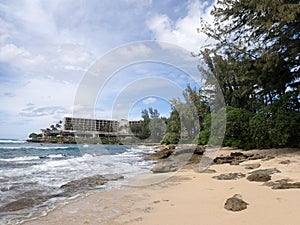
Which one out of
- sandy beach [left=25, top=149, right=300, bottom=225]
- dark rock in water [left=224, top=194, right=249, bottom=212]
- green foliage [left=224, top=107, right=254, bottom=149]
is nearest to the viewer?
sandy beach [left=25, top=149, right=300, bottom=225]

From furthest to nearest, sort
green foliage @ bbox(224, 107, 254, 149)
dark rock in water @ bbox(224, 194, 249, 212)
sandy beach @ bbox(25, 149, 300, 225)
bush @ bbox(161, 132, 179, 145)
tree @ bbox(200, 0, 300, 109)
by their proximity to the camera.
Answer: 1. bush @ bbox(161, 132, 179, 145)
2. green foliage @ bbox(224, 107, 254, 149)
3. tree @ bbox(200, 0, 300, 109)
4. dark rock in water @ bbox(224, 194, 249, 212)
5. sandy beach @ bbox(25, 149, 300, 225)

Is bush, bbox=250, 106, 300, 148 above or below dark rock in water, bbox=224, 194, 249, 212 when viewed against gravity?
above

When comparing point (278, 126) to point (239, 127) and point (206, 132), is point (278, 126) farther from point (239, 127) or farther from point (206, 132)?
point (206, 132)

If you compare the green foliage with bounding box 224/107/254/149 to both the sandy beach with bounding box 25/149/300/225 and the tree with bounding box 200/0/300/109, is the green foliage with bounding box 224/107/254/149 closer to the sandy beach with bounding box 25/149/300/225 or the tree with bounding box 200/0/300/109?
the tree with bounding box 200/0/300/109

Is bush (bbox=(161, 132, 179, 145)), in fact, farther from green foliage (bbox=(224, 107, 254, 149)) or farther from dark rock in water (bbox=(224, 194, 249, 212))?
dark rock in water (bbox=(224, 194, 249, 212))

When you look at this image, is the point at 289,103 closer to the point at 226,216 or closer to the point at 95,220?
the point at 226,216

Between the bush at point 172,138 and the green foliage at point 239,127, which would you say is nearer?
the green foliage at point 239,127

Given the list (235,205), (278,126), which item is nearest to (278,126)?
(278,126)

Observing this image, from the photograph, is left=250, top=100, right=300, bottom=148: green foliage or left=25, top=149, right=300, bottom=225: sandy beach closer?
left=25, top=149, right=300, bottom=225: sandy beach

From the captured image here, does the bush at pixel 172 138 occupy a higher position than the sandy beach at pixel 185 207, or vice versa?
the bush at pixel 172 138

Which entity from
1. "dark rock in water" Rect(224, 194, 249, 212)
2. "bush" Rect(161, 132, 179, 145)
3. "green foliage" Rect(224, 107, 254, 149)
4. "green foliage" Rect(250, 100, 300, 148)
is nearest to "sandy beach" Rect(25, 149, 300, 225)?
"dark rock in water" Rect(224, 194, 249, 212)

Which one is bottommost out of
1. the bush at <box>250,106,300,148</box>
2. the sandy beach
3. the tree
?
the sandy beach

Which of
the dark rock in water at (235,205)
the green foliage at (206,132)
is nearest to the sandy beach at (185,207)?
the dark rock in water at (235,205)

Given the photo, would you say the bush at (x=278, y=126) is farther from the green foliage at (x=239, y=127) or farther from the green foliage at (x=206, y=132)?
the green foliage at (x=206, y=132)
